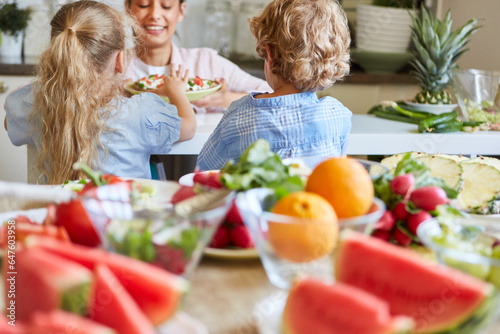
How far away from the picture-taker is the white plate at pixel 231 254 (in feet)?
2.40

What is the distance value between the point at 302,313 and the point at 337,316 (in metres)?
0.04

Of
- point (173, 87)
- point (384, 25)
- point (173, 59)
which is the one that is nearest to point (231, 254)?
point (173, 87)

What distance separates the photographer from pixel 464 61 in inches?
136

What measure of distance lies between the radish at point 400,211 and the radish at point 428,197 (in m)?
0.02

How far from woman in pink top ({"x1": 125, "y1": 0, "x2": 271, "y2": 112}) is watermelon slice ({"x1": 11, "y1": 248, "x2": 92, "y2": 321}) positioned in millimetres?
1960

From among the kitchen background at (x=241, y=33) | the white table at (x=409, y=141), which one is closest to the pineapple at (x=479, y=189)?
the white table at (x=409, y=141)

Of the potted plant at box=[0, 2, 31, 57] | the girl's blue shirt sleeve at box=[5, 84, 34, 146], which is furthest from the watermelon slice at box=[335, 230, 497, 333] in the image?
the potted plant at box=[0, 2, 31, 57]

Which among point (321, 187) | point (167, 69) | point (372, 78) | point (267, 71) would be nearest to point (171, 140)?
point (267, 71)

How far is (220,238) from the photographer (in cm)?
75

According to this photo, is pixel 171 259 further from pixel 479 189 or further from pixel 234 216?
pixel 479 189

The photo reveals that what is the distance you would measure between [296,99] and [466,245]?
106 cm

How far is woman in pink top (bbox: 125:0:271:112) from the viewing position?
2559 millimetres

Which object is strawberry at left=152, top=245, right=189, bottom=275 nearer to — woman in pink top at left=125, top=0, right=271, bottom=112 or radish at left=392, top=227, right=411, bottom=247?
radish at left=392, top=227, right=411, bottom=247

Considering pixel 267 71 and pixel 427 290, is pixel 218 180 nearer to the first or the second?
pixel 427 290
